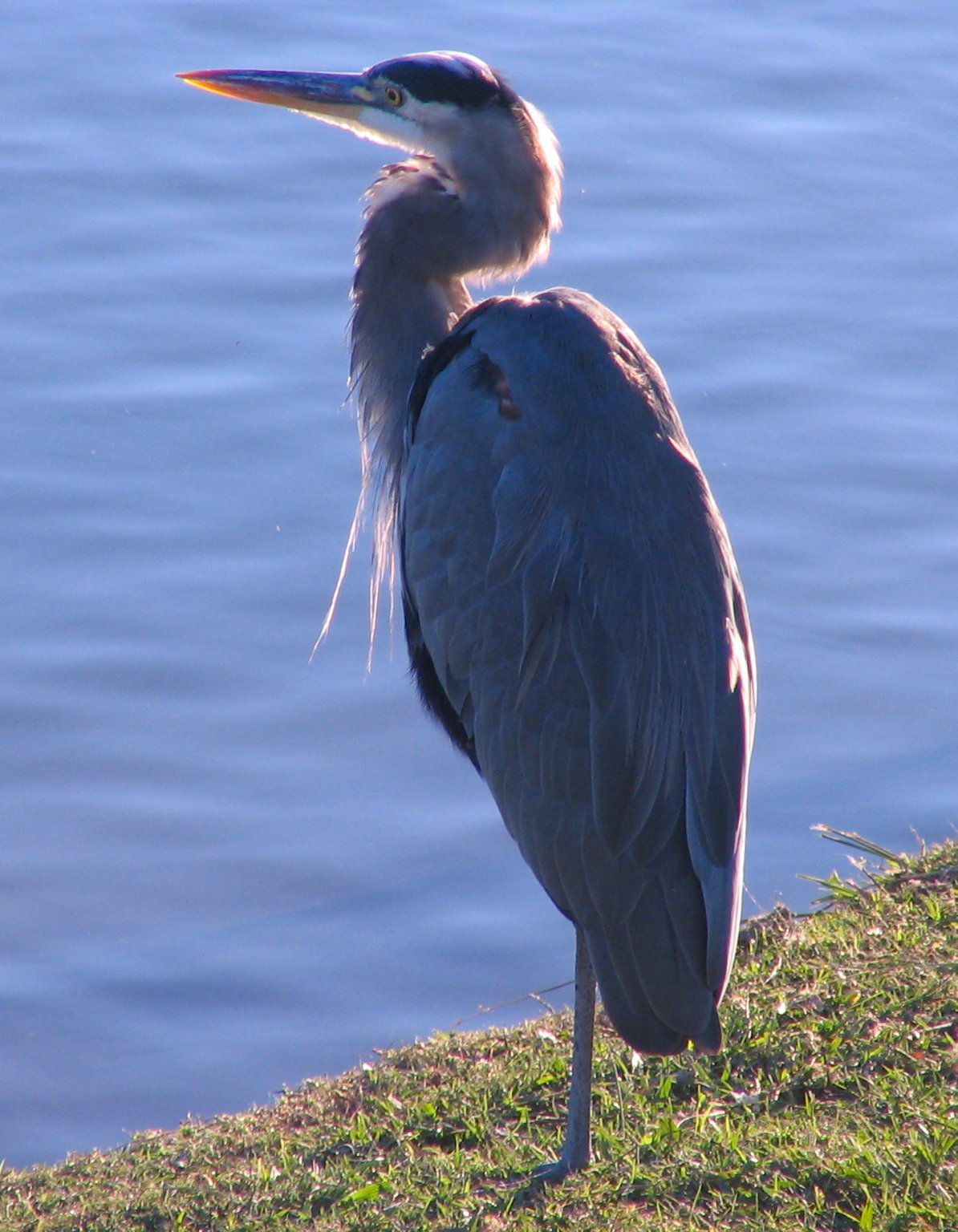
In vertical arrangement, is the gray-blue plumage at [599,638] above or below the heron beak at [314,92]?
below

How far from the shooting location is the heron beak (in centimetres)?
480

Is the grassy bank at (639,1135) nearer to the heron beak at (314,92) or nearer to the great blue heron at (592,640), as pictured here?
the great blue heron at (592,640)

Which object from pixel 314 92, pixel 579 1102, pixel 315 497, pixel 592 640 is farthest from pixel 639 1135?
pixel 315 497

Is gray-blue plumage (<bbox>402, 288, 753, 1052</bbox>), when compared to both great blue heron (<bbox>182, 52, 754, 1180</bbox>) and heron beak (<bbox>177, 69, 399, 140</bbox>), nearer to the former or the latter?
great blue heron (<bbox>182, 52, 754, 1180</bbox>)

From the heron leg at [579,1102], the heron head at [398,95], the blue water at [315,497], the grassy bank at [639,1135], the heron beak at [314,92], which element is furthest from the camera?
the blue water at [315,497]

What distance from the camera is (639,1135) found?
3.83m

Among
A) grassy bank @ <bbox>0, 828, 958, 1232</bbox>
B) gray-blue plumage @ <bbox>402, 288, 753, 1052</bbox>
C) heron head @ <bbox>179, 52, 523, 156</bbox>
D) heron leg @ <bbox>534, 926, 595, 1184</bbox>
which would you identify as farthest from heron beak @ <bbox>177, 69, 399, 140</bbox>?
grassy bank @ <bbox>0, 828, 958, 1232</bbox>

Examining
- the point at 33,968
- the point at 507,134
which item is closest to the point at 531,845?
the point at 507,134

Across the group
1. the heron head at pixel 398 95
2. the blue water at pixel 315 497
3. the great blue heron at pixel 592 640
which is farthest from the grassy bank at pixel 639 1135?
the heron head at pixel 398 95

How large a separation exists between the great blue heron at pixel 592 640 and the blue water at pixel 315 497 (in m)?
1.70

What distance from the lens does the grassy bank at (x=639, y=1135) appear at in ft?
11.6

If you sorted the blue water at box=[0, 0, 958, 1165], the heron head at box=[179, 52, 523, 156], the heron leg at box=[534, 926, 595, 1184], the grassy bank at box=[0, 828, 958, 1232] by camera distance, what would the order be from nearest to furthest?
the grassy bank at box=[0, 828, 958, 1232], the heron leg at box=[534, 926, 595, 1184], the heron head at box=[179, 52, 523, 156], the blue water at box=[0, 0, 958, 1165]

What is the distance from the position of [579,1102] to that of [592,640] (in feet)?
3.12

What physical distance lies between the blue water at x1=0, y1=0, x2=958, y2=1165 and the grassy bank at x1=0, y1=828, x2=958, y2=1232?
91cm
